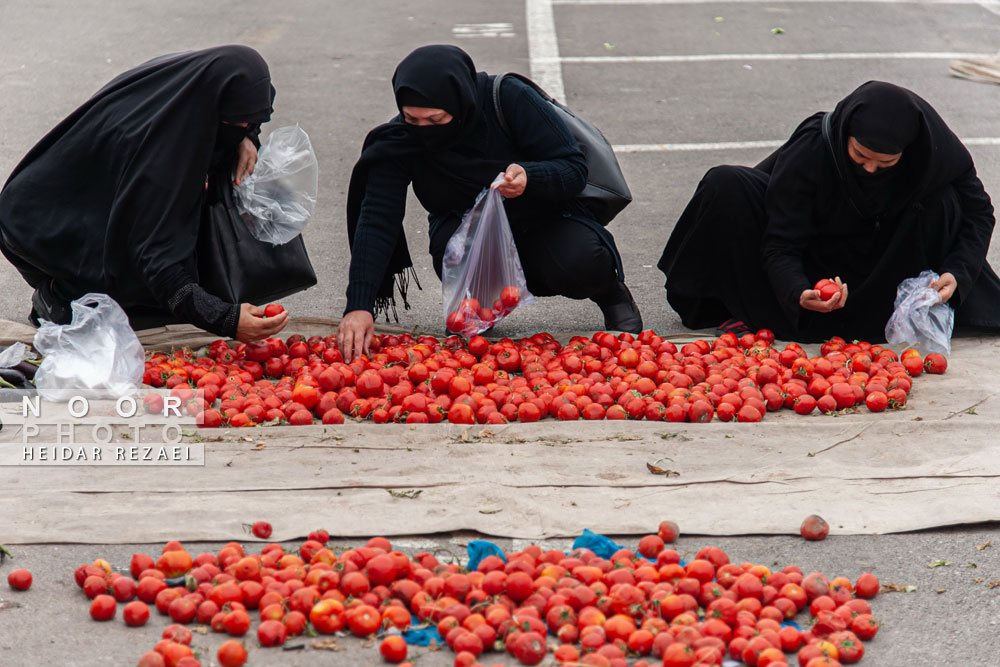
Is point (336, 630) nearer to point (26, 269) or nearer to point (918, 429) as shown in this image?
point (918, 429)

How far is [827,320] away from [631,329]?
864 millimetres

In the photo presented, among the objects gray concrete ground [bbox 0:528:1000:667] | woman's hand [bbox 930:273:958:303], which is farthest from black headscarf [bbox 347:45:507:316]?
woman's hand [bbox 930:273:958:303]

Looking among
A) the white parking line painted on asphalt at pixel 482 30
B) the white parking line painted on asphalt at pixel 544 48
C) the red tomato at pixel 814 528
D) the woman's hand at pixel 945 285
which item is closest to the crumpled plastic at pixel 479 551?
the red tomato at pixel 814 528

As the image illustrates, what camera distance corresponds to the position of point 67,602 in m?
2.83

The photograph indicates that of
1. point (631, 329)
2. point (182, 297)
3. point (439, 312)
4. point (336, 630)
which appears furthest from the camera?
point (439, 312)

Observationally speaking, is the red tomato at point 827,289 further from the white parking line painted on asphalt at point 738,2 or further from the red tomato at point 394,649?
the white parking line painted on asphalt at point 738,2

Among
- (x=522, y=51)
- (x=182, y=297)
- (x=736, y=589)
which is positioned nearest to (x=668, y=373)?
(x=736, y=589)

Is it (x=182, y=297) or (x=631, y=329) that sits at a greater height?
(x=182, y=297)

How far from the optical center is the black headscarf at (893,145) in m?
4.11

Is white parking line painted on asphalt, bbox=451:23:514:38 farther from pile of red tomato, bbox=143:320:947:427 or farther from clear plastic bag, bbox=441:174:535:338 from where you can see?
pile of red tomato, bbox=143:320:947:427

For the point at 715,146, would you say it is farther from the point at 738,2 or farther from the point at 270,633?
the point at 270,633

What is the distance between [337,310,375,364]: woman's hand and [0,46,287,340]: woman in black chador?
0.26 m

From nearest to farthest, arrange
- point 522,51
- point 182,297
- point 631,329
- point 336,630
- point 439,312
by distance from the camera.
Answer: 1. point 336,630
2. point 182,297
3. point 631,329
4. point 439,312
5. point 522,51

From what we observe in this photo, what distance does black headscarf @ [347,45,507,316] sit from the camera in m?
4.11
